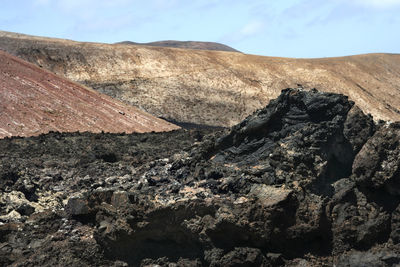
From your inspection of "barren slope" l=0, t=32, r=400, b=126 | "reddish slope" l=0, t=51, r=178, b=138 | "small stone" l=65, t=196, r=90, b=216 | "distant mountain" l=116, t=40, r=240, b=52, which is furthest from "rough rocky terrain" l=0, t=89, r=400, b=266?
"distant mountain" l=116, t=40, r=240, b=52

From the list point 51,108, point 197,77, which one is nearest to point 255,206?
point 51,108

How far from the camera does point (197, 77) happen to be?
45.9 m

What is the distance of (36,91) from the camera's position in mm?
29828

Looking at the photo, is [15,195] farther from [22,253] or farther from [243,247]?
[243,247]

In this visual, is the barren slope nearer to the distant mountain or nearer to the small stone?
the small stone

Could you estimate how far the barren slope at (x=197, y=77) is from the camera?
40750mm

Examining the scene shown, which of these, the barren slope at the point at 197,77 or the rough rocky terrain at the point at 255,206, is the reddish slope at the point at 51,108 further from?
the rough rocky terrain at the point at 255,206

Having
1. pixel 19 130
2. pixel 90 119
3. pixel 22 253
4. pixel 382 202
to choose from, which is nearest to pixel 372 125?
pixel 382 202

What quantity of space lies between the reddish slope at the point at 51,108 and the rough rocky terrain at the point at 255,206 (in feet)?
41.5

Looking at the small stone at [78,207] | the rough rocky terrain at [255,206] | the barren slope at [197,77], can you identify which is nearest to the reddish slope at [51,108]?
the barren slope at [197,77]

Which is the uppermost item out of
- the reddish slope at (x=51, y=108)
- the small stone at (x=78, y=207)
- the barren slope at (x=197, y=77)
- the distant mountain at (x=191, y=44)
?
the distant mountain at (x=191, y=44)

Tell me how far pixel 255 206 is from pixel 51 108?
63.0 ft

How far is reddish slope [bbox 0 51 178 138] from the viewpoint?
26.6 metres

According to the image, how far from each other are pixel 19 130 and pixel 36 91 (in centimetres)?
478
